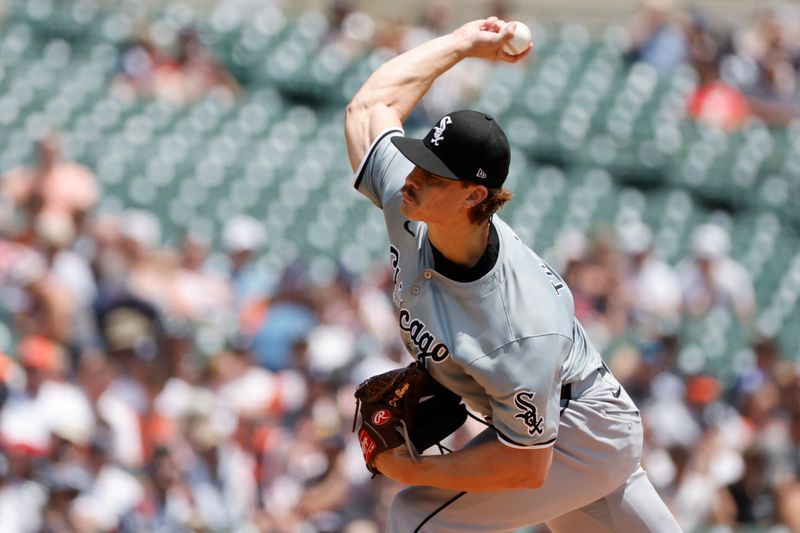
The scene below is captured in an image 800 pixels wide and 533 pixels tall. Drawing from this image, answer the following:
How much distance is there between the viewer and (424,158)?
10.7 feet

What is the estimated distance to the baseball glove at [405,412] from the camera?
3363mm

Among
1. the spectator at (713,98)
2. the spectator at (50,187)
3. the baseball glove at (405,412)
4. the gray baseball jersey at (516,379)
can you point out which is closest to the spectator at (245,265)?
the spectator at (50,187)

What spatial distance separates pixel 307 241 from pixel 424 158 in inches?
255

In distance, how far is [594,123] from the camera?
11.8 meters

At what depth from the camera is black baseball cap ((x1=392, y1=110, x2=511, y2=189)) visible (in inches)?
128

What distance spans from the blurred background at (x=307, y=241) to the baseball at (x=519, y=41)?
3137mm

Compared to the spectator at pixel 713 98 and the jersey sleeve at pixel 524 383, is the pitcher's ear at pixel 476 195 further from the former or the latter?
the spectator at pixel 713 98

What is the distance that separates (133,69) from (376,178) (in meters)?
8.16

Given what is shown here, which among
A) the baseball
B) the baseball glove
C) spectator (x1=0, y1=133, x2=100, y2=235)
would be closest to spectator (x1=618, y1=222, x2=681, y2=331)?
spectator (x1=0, y1=133, x2=100, y2=235)

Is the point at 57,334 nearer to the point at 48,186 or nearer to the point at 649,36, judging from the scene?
the point at 48,186

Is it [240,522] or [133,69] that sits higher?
[240,522]

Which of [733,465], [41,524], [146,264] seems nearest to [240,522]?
[41,524]

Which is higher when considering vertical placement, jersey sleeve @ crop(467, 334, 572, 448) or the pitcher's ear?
the pitcher's ear

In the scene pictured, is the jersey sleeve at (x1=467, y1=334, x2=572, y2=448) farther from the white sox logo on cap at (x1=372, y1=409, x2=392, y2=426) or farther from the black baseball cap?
the black baseball cap
